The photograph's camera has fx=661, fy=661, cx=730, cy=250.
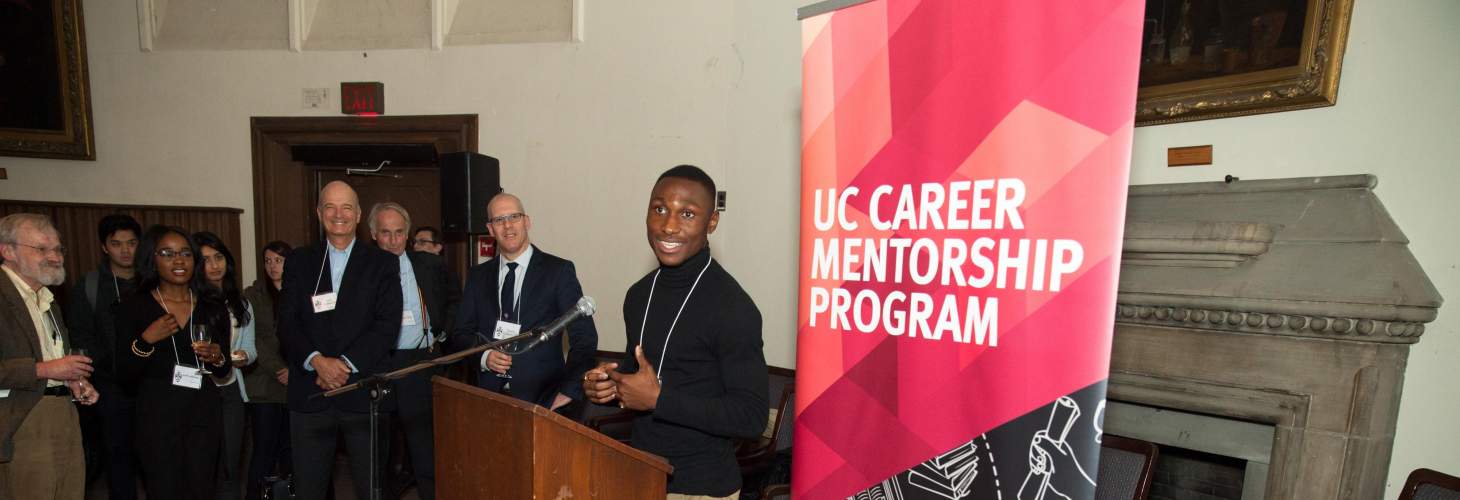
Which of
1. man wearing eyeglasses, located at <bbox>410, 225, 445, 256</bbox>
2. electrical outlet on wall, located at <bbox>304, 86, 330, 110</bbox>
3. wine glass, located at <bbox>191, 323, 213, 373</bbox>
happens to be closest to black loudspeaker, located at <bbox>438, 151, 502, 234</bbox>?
man wearing eyeglasses, located at <bbox>410, 225, 445, 256</bbox>

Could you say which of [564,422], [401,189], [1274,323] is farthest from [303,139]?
[1274,323]

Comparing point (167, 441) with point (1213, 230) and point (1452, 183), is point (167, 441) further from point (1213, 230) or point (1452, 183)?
point (1452, 183)

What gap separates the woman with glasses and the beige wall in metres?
2.10

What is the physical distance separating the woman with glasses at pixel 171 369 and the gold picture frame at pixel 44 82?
12.2 feet

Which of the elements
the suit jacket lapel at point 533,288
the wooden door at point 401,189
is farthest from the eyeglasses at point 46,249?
the wooden door at point 401,189

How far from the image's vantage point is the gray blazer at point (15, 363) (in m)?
2.21

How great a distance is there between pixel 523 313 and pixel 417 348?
0.82 m

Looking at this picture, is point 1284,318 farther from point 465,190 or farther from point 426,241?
point 426,241

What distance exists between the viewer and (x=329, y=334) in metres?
2.53

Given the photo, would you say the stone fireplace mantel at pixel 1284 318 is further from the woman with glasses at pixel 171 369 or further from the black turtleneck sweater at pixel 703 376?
the woman with glasses at pixel 171 369

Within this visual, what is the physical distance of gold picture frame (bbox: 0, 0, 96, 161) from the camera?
5016 millimetres

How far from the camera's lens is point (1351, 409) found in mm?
2113

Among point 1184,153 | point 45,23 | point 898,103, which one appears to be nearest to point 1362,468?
point 1184,153

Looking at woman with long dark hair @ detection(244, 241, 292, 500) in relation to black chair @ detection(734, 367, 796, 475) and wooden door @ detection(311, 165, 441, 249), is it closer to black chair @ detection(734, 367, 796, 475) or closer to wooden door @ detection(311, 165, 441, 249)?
wooden door @ detection(311, 165, 441, 249)
